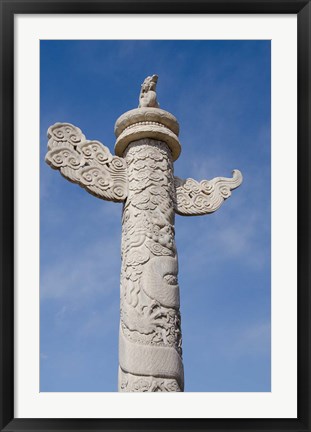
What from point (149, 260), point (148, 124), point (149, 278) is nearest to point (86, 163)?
point (148, 124)

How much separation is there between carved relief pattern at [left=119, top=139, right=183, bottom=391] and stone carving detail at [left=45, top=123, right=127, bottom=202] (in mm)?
142

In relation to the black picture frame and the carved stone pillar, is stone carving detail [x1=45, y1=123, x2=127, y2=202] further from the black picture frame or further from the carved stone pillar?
the black picture frame

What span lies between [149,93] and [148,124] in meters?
0.43

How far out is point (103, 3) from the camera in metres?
4.32

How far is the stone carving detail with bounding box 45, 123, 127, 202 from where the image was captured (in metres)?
6.42

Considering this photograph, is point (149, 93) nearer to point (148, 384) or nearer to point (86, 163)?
point (86, 163)
